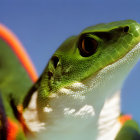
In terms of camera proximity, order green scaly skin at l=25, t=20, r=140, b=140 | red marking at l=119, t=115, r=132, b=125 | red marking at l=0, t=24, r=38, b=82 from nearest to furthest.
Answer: green scaly skin at l=25, t=20, r=140, b=140
red marking at l=119, t=115, r=132, b=125
red marking at l=0, t=24, r=38, b=82

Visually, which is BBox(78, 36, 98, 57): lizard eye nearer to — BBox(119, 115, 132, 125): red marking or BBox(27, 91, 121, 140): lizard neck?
BBox(27, 91, 121, 140): lizard neck

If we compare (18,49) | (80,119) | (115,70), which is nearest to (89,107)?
(80,119)

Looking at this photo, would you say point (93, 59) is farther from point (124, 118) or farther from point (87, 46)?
point (124, 118)

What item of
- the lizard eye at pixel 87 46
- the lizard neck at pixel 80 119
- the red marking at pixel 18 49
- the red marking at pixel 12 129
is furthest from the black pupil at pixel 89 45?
the red marking at pixel 18 49

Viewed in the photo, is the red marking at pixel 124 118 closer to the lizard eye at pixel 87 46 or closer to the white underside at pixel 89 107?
the white underside at pixel 89 107

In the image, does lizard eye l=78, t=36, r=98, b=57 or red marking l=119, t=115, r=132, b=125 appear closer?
lizard eye l=78, t=36, r=98, b=57

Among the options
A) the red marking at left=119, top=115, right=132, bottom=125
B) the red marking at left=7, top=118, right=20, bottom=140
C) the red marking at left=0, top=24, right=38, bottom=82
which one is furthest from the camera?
the red marking at left=0, top=24, right=38, bottom=82

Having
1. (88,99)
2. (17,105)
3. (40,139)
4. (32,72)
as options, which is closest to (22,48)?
(32,72)

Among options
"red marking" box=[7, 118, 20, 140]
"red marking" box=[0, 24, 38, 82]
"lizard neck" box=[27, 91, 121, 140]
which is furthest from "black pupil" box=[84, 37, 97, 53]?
"red marking" box=[0, 24, 38, 82]
